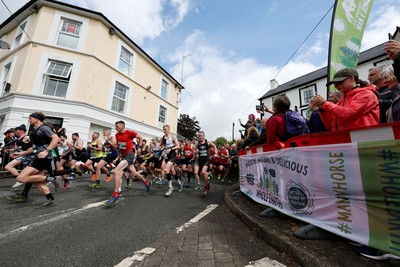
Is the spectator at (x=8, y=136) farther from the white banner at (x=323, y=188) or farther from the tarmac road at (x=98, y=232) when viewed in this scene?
the white banner at (x=323, y=188)

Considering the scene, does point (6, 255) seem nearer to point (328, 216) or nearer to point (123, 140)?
point (123, 140)

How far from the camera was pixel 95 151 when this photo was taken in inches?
320

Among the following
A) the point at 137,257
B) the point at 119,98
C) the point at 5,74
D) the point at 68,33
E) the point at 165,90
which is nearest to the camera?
the point at 137,257

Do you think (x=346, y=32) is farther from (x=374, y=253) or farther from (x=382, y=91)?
(x=374, y=253)

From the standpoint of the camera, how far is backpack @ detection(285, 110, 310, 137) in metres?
3.02

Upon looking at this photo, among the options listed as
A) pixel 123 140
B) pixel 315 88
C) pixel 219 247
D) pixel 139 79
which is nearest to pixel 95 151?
pixel 123 140

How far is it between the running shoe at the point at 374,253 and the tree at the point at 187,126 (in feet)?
122

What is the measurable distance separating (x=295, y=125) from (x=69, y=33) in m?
15.3

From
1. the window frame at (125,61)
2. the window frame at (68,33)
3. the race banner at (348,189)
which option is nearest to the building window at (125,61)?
the window frame at (125,61)

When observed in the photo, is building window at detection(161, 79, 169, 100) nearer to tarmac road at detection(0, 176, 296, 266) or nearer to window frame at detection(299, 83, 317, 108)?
window frame at detection(299, 83, 317, 108)

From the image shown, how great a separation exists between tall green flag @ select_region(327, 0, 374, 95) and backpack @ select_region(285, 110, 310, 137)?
2.25m

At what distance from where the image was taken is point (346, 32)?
478 centimetres

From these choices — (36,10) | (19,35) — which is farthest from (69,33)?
(19,35)

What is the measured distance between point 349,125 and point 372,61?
20208 millimetres
